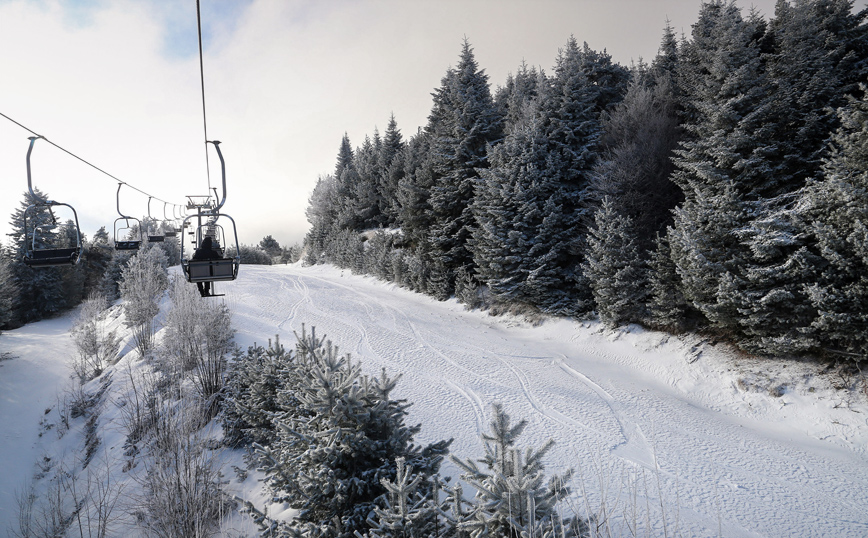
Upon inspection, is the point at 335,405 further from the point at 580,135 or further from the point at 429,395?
the point at 580,135

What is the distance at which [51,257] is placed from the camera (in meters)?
5.96

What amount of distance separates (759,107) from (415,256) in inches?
622

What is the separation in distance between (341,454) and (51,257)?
623 centimetres

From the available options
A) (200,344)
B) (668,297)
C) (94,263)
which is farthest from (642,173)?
(94,263)

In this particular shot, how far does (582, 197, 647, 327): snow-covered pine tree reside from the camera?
1148 cm

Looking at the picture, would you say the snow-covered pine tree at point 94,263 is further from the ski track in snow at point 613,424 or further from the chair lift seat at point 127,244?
the chair lift seat at point 127,244

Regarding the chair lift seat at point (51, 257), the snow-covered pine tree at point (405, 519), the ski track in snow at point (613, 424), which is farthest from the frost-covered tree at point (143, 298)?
the snow-covered pine tree at point (405, 519)

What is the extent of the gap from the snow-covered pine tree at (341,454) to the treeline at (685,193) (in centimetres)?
897

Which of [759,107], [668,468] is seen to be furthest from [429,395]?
[759,107]

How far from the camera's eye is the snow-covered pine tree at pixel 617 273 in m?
11.5

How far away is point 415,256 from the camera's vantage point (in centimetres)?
2125

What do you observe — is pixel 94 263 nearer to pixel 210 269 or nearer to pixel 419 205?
pixel 419 205

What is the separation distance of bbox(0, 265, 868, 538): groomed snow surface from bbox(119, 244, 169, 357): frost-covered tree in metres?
1.36

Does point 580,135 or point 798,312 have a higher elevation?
point 580,135
